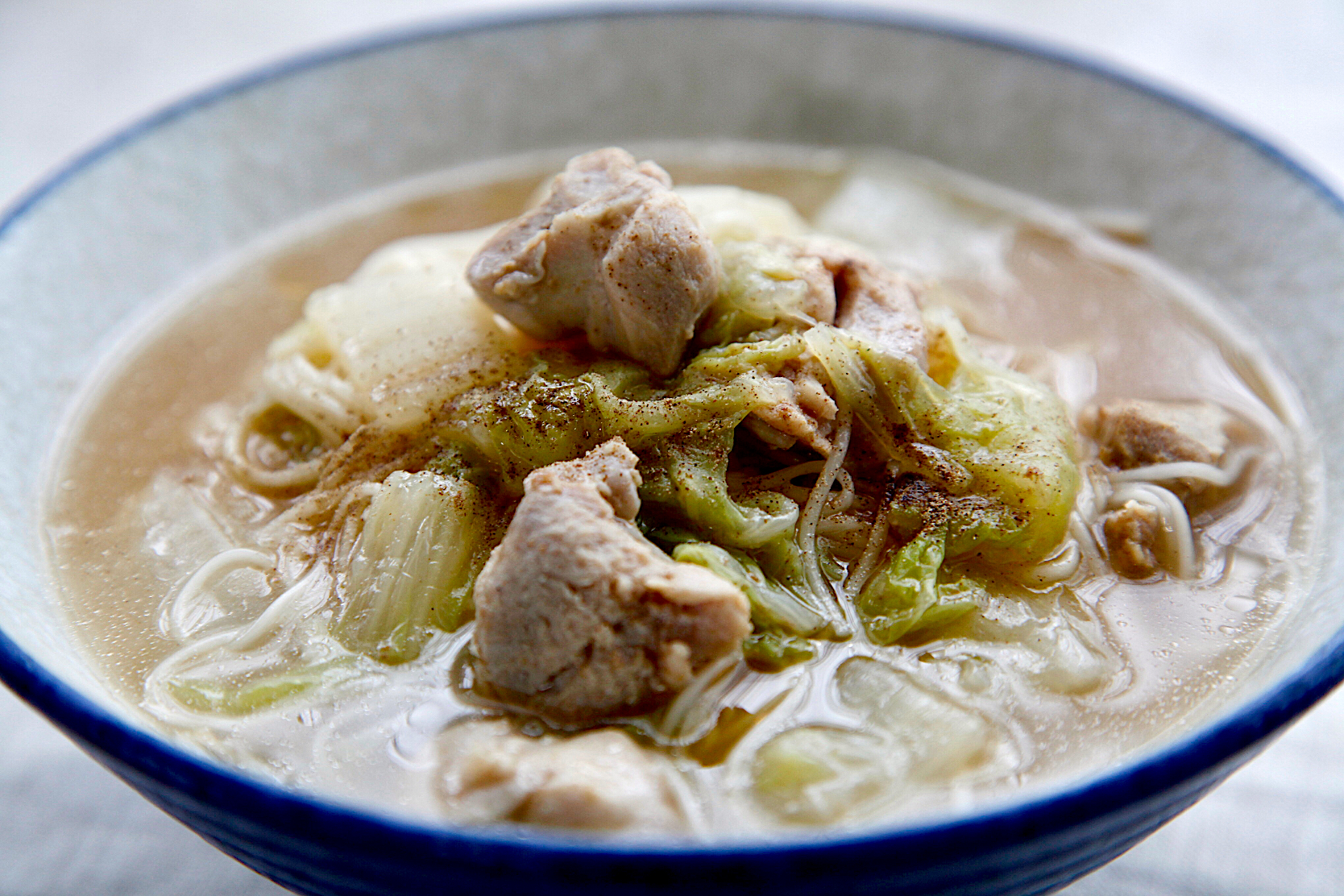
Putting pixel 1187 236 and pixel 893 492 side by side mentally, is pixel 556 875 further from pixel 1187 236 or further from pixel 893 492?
pixel 1187 236

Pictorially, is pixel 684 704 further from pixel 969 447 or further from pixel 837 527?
pixel 969 447

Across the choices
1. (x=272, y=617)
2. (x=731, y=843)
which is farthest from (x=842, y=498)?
(x=272, y=617)

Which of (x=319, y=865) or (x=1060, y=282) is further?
(x=1060, y=282)

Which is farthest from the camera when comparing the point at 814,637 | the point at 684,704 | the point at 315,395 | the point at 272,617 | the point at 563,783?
the point at 315,395

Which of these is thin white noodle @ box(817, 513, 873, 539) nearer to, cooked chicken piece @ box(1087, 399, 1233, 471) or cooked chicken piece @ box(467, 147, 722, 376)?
cooked chicken piece @ box(467, 147, 722, 376)

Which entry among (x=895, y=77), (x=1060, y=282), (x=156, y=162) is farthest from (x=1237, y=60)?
(x=156, y=162)

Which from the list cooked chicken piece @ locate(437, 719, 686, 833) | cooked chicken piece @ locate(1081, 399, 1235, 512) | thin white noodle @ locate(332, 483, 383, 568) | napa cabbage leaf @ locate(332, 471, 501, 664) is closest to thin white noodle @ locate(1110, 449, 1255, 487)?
cooked chicken piece @ locate(1081, 399, 1235, 512)

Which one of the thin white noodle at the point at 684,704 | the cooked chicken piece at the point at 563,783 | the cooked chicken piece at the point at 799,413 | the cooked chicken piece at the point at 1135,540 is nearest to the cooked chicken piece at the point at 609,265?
the cooked chicken piece at the point at 799,413
